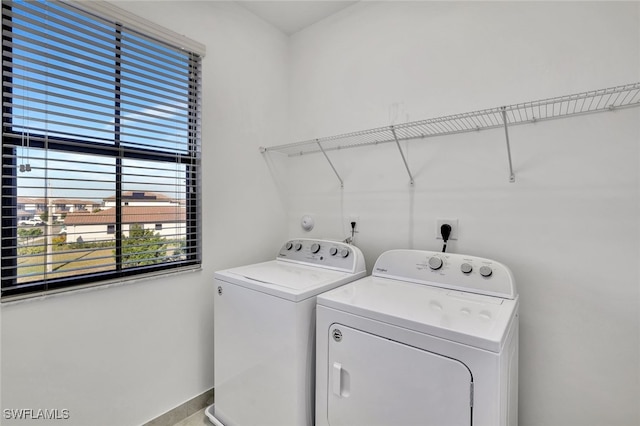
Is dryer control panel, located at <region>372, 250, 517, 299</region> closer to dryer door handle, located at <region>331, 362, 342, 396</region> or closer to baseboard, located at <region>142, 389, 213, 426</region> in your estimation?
dryer door handle, located at <region>331, 362, 342, 396</region>

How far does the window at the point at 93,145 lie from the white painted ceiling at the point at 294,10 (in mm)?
646

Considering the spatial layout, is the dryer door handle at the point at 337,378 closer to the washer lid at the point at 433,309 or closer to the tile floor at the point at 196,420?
the washer lid at the point at 433,309

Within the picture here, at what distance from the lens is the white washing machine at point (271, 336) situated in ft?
4.25

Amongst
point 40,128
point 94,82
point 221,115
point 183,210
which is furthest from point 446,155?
point 40,128

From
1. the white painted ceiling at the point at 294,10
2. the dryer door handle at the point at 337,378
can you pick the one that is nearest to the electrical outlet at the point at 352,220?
the dryer door handle at the point at 337,378

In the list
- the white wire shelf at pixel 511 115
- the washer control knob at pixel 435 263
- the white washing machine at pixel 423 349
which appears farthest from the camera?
the washer control knob at pixel 435 263

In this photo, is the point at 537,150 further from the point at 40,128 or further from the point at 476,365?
the point at 40,128

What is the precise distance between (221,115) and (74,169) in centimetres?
88

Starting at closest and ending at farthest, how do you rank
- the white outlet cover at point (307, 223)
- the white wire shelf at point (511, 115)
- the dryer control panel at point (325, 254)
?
the white wire shelf at point (511, 115) → the dryer control panel at point (325, 254) → the white outlet cover at point (307, 223)

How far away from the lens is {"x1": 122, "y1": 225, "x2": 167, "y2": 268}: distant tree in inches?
59.9

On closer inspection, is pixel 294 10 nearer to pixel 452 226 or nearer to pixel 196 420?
pixel 452 226

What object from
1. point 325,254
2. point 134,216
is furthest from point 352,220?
point 134,216

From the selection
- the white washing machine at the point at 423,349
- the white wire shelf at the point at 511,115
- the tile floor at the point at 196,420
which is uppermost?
the white wire shelf at the point at 511,115

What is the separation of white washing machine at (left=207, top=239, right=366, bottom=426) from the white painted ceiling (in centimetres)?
166
